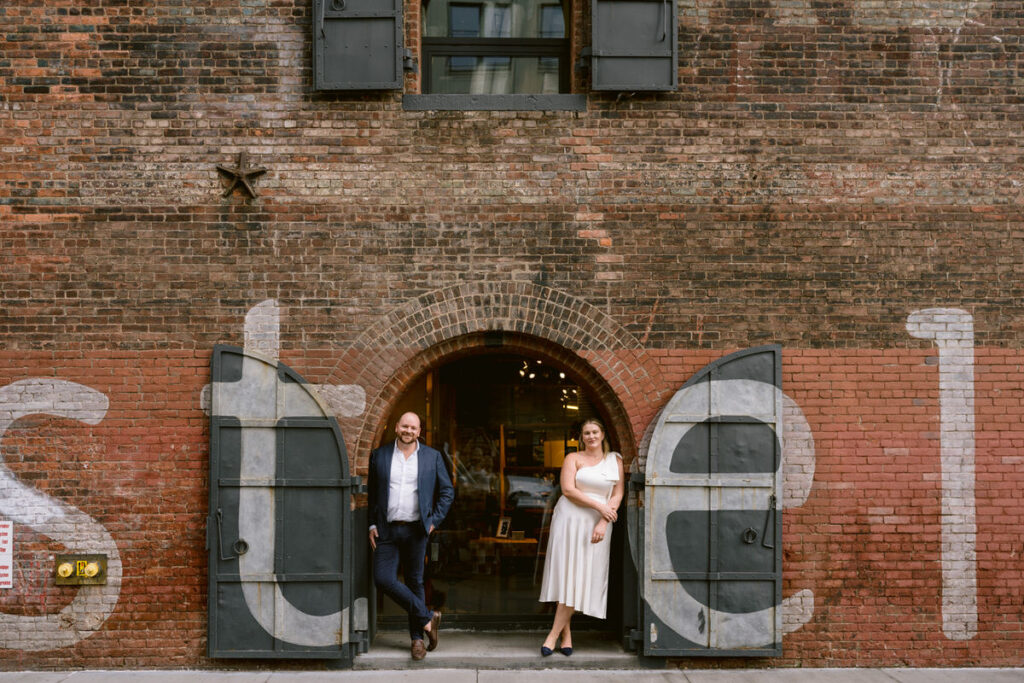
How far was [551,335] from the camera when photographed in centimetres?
675

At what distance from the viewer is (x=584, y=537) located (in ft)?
22.0

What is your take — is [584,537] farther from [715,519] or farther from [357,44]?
[357,44]

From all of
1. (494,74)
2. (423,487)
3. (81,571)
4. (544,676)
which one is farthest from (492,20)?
(81,571)

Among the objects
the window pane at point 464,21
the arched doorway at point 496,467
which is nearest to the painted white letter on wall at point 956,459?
the arched doorway at point 496,467

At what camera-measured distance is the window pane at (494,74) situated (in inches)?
286

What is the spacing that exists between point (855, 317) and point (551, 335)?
251cm

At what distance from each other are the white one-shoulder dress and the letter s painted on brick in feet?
11.6

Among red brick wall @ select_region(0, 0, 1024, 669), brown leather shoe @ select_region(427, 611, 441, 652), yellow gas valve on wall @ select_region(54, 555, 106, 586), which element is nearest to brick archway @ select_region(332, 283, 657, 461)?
red brick wall @ select_region(0, 0, 1024, 669)

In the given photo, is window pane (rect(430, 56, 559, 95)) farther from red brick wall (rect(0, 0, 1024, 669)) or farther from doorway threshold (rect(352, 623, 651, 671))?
doorway threshold (rect(352, 623, 651, 671))

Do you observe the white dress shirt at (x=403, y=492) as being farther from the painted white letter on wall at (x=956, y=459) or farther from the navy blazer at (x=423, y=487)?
the painted white letter on wall at (x=956, y=459)

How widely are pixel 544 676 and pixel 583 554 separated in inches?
38.2

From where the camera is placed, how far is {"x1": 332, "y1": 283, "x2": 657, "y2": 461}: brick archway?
A: 6.74 meters

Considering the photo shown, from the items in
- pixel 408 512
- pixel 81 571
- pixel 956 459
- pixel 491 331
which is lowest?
pixel 81 571

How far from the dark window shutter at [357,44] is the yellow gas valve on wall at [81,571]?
13.9 feet
